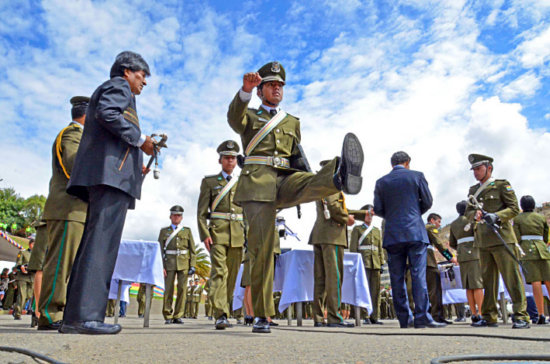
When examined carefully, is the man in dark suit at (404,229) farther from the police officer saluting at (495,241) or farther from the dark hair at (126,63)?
the dark hair at (126,63)

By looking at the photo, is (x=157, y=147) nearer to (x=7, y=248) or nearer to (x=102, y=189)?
(x=102, y=189)

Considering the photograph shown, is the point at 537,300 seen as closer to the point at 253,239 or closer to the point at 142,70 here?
the point at 253,239

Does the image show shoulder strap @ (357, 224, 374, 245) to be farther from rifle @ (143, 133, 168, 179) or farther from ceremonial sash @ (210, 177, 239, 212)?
rifle @ (143, 133, 168, 179)

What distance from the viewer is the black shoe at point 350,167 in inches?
133

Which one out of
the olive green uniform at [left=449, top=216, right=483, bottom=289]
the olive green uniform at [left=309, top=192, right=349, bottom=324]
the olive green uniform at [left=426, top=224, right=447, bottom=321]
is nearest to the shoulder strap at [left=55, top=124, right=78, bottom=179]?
the olive green uniform at [left=309, top=192, right=349, bottom=324]

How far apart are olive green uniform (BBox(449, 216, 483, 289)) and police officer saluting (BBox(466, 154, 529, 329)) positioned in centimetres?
119

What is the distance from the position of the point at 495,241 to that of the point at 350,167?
3.69 metres

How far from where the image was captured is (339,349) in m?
2.46

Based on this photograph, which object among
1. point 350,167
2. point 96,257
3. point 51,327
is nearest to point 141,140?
point 96,257

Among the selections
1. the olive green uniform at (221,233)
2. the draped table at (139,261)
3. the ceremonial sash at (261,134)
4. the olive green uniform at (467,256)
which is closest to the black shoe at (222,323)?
the olive green uniform at (221,233)

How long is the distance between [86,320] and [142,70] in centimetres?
203

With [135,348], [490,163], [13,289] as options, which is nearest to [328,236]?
[490,163]

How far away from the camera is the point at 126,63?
12.6 feet

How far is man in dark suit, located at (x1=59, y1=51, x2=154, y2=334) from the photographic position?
10.7 ft
